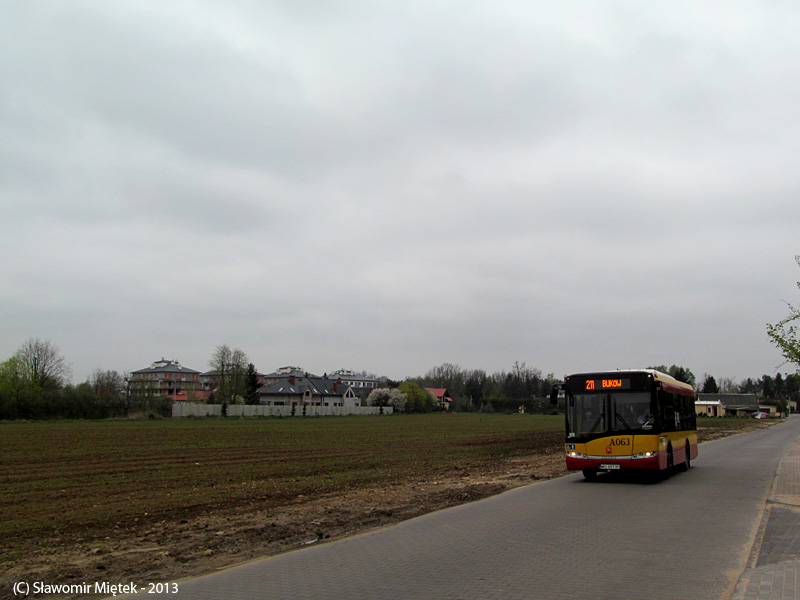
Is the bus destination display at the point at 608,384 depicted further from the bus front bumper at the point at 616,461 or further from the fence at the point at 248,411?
the fence at the point at 248,411

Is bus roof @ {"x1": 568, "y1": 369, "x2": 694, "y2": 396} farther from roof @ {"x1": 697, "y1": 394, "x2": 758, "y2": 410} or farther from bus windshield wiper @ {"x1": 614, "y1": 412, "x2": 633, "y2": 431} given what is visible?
roof @ {"x1": 697, "y1": 394, "x2": 758, "y2": 410}

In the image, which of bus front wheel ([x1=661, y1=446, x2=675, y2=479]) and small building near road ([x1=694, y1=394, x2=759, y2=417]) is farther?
small building near road ([x1=694, y1=394, x2=759, y2=417])

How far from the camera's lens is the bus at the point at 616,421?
16156mm

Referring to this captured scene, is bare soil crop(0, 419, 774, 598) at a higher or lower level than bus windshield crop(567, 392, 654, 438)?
lower

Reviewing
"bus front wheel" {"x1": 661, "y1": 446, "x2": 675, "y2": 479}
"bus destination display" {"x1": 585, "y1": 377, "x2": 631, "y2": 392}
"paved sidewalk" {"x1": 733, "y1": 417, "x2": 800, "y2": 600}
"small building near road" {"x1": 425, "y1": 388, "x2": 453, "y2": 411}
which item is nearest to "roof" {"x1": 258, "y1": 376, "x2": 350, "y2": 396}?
"small building near road" {"x1": 425, "y1": 388, "x2": 453, "y2": 411}

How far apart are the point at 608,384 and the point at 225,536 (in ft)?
34.8

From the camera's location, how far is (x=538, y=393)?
178m

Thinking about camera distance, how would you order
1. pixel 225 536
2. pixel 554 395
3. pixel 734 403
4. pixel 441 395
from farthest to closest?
pixel 441 395 → pixel 734 403 → pixel 554 395 → pixel 225 536

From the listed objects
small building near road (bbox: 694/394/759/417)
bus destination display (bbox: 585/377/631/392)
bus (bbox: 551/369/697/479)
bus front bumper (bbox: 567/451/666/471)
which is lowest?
small building near road (bbox: 694/394/759/417)

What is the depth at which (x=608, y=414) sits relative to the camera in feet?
54.3

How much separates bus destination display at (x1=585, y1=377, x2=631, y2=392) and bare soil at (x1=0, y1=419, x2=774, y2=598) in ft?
12.2

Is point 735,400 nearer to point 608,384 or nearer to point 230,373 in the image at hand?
point 230,373

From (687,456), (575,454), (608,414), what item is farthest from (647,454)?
(687,456)

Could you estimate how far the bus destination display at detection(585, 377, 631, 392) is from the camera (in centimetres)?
1659
